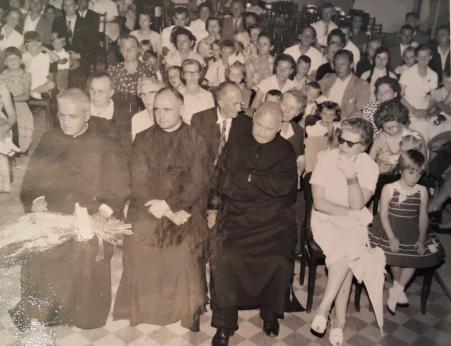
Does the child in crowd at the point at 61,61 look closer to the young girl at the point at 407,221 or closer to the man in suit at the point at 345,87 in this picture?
the man in suit at the point at 345,87

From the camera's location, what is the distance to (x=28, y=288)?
10.8ft

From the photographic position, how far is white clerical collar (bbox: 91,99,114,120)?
3.46 m

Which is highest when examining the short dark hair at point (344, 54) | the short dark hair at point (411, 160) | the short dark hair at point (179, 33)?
the short dark hair at point (179, 33)

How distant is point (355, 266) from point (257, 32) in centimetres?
279

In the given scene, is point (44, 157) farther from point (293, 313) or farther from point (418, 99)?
point (418, 99)

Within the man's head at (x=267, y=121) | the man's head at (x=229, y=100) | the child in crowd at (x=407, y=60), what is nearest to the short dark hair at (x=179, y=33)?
the man's head at (x=229, y=100)

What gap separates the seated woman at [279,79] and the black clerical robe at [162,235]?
1636mm

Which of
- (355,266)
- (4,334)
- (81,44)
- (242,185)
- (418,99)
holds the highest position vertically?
(81,44)

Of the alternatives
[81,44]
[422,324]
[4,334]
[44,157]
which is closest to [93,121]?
[44,157]

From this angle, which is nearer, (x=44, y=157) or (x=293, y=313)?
(x=44, y=157)

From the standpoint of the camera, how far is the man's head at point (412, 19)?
4.34m

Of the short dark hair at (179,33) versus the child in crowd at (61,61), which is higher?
the short dark hair at (179,33)

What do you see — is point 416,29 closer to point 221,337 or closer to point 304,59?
point 304,59

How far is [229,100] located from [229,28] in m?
1.56
